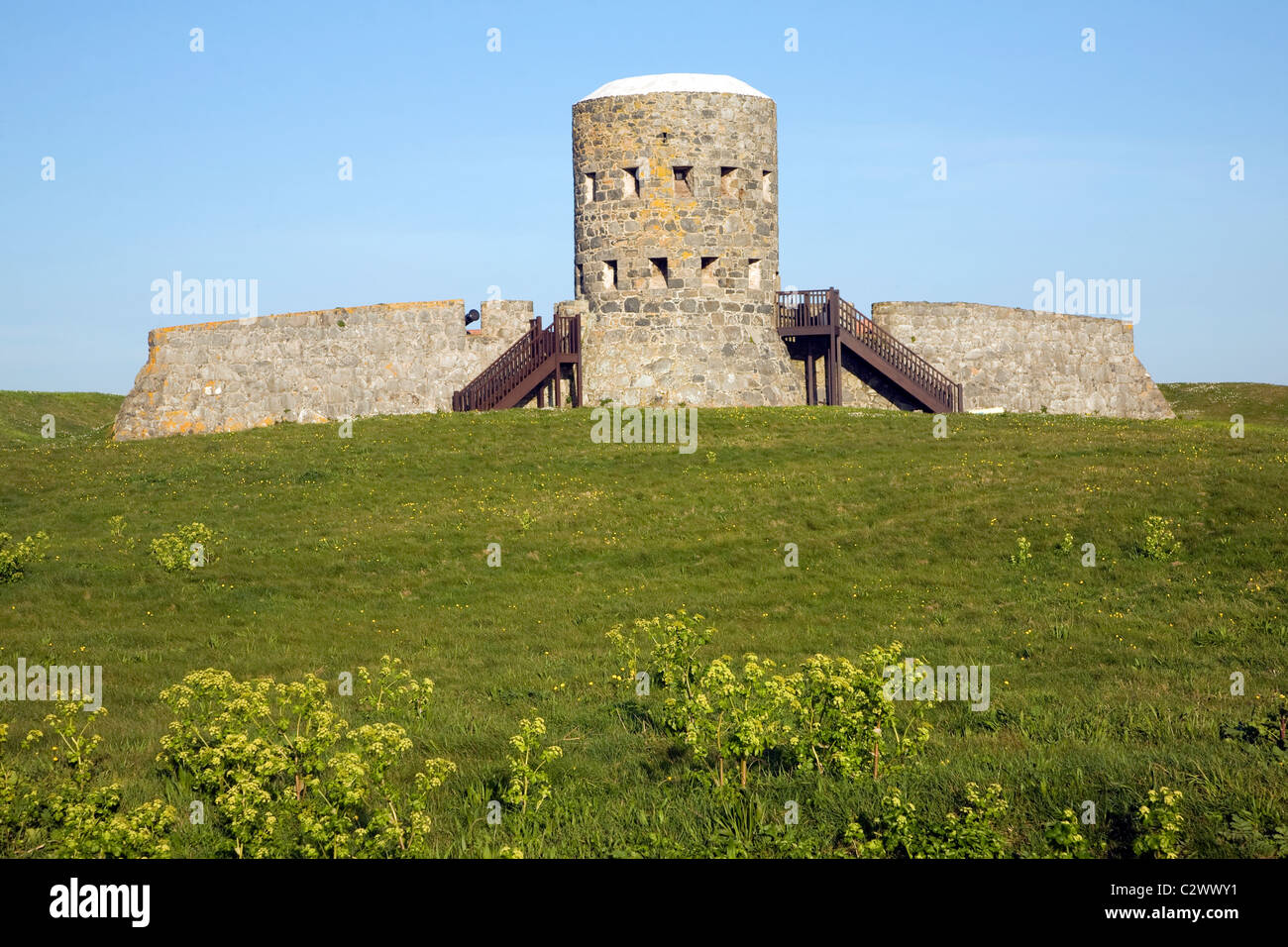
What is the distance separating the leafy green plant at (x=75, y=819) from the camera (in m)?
8.10

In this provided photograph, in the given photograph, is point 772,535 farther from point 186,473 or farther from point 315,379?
point 315,379

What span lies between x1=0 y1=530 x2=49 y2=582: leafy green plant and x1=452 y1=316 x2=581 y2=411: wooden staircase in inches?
612

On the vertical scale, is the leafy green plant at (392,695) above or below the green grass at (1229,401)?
below

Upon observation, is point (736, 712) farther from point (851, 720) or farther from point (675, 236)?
point (675, 236)

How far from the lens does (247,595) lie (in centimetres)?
1895

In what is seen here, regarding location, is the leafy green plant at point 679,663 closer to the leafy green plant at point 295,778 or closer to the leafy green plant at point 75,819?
the leafy green plant at point 295,778

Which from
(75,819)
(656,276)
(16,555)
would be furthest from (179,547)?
(656,276)

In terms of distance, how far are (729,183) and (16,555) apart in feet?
75.3

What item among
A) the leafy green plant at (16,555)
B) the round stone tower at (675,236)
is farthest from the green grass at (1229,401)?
the leafy green plant at (16,555)

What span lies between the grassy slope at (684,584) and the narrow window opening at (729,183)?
8.72 meters

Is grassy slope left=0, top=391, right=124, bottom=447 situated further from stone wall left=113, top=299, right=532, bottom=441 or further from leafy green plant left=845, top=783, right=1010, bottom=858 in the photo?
leafy green plant left=845, top=783, right=1010, bottom=858

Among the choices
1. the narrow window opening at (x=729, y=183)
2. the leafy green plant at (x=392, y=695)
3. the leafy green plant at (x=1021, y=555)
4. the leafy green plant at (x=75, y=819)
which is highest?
the narrow window opening at (x=729, y=183)

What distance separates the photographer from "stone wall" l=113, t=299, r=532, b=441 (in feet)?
118
